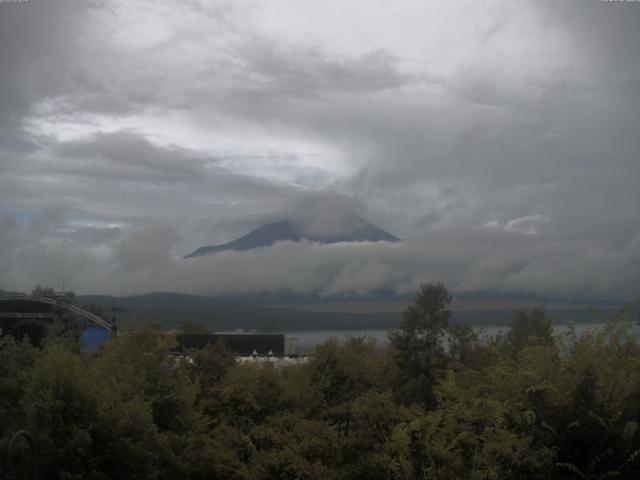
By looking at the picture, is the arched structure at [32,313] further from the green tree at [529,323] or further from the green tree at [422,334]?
the green tree at [529,323]

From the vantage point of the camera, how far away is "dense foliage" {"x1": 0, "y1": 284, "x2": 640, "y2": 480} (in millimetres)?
15992

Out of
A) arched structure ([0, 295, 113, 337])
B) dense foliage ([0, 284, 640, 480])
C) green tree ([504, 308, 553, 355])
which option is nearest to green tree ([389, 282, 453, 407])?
green tree ([504, 308, 553, 355])

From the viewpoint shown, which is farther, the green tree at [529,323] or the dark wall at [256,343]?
the dark wall at [256,343]

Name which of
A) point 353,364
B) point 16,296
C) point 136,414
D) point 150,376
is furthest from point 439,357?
point 16,296

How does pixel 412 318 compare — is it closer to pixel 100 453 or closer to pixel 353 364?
pixel 353 364

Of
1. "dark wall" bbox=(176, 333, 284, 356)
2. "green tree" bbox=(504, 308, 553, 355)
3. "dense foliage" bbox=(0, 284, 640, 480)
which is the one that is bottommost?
"dark wall" bbox=(176, 333, 284, 356)

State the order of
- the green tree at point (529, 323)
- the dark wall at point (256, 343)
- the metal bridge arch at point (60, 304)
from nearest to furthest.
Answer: the green tree at point (529, 323) < the metal bridge arch at point (60, 304) < the dark wall at point (256, 343)

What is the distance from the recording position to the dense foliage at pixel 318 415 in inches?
630

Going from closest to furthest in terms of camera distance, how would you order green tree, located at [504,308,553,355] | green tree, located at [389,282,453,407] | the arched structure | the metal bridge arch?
green tree, located at [389,282,453,407], green tree, located at [504,308,553,355], the arched structure, the metal bridge arch

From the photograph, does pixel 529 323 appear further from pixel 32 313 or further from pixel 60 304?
pixel 32 313

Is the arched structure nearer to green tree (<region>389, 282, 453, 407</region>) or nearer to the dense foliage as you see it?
green tree (<region>389, 282, 453, 407</region>)

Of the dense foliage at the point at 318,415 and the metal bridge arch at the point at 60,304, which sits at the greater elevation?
the metal bridge arch at the point at 60,304

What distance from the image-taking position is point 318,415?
3027 cm

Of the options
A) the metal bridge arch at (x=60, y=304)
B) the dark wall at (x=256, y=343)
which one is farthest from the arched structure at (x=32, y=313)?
the dark wall at (x=256, y=343)
